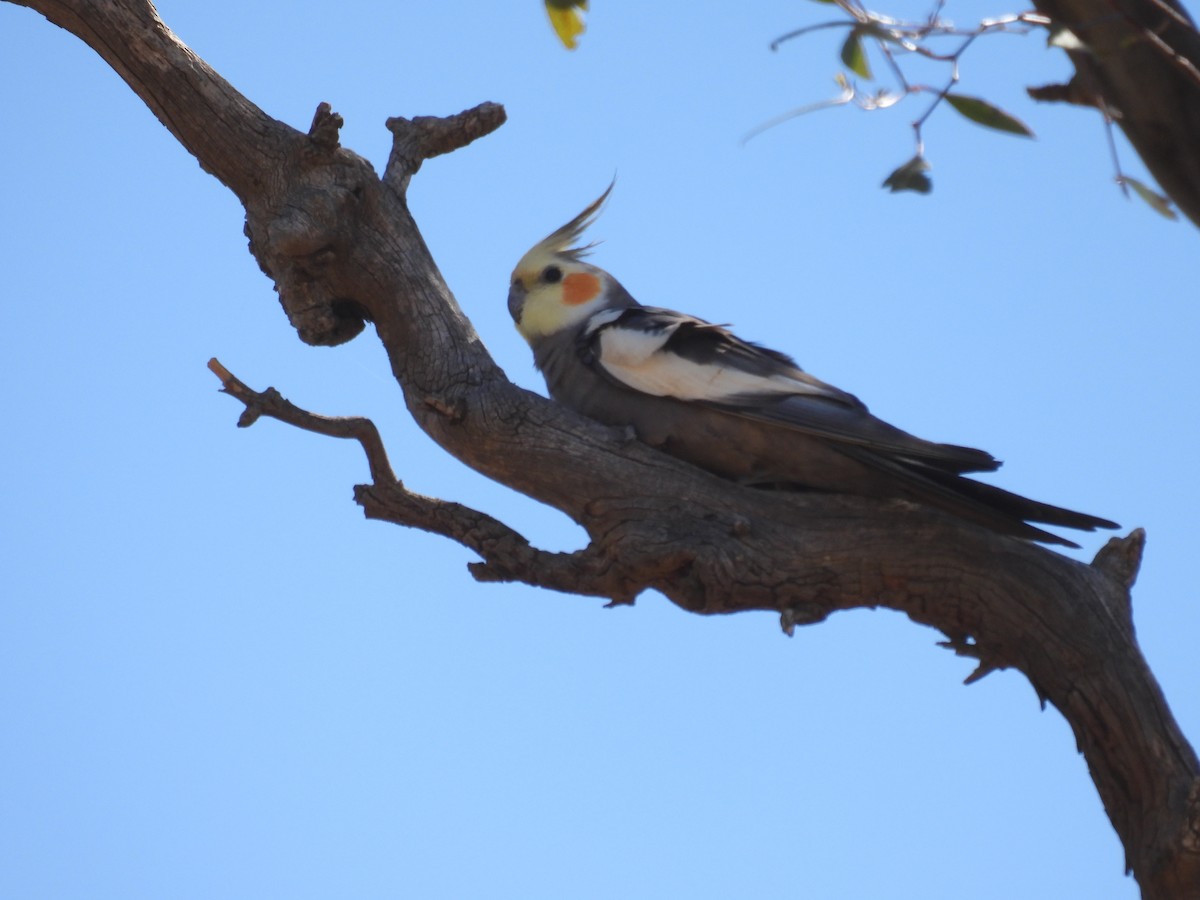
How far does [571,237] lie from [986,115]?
11.2 feet

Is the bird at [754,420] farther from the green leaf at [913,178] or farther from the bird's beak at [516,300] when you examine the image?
the green leaf at [913,178]

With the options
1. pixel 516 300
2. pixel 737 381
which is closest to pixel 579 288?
pixel 516 300

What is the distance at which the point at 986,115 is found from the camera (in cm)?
242

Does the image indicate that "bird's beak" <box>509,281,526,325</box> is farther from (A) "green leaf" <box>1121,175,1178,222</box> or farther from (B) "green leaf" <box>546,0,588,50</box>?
(A) "green leaf" <box>1121,175,1178,222</box>

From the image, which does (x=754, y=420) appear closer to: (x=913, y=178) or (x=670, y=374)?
(x=670, y=374)

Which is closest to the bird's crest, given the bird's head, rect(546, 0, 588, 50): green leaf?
the bird's head

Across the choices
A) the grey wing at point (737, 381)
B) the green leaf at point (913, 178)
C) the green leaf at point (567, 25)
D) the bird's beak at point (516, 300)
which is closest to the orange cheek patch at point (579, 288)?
the bird's beak at point (516, 300)

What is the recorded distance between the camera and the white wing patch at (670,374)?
4441mm

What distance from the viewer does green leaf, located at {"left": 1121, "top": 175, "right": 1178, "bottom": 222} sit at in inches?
90.4

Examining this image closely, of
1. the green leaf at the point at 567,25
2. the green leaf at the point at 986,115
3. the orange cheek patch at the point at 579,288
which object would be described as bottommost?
the green leaf at the point at 986,115

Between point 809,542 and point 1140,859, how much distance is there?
1.34 m

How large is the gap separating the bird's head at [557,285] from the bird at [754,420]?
0.27 metres

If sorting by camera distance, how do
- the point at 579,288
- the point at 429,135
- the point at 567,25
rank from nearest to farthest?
the point at 567,25 < the point at 429,135 < the point at 579,288

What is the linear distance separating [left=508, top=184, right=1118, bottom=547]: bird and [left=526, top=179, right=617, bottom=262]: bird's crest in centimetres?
69
